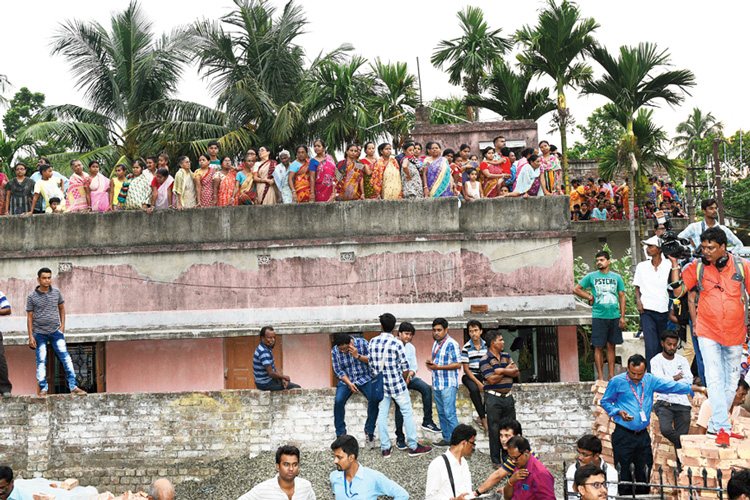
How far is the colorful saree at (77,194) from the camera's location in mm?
12727

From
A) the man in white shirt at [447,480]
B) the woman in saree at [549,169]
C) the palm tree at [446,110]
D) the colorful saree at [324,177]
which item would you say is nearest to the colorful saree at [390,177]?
the colorful saree at [324,177]

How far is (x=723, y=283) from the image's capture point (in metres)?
6.60

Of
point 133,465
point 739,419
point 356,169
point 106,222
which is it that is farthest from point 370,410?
point 106,222

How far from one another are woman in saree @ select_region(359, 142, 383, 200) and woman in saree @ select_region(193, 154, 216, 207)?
269 cm

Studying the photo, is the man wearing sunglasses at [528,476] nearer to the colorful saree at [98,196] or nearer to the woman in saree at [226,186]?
the woman in saree at [226,186]

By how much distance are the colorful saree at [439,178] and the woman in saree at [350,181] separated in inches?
45.6

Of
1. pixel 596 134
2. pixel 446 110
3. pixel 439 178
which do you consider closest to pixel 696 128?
pixel 596 134

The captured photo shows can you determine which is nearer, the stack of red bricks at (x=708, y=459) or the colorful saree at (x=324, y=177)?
the stack of red bricks at (x=708, y=459)

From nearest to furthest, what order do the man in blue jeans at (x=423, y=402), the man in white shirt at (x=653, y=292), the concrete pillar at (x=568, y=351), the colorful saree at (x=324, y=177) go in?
the man in blue jeans at (x=423, y=402), the man in white shirt at (x=653, y=292), the colorful saree at (x=324, y=177), the concrete pillar at (x=568, y=351)

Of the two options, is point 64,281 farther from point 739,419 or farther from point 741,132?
point 741,132

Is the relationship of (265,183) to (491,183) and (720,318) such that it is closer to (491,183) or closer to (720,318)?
A: (491,183)

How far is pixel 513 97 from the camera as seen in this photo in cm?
1978

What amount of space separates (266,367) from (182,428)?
1501 millimetres

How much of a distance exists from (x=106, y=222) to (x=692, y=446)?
996 cm
